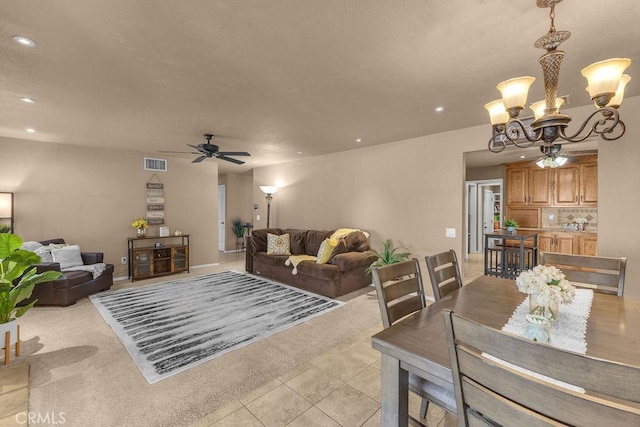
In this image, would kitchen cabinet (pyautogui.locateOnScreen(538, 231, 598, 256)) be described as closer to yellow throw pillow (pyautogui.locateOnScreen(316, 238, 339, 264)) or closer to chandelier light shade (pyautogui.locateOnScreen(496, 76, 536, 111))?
yellow throw pillow (pyautogui.locateOnScreen(316, 238, 339, 264))

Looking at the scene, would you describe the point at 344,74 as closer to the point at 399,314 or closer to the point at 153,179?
the point at 399,314

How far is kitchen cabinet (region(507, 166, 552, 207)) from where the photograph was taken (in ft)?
20.4

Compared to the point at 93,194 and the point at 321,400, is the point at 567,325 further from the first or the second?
the point at 93,194

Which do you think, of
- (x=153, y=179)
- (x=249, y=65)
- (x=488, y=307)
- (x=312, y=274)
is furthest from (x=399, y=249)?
(x=153, y=179)

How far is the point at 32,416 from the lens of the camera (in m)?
1.85

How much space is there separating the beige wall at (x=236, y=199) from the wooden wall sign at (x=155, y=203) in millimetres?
2697

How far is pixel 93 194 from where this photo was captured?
5316mm

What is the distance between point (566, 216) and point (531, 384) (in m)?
7.28

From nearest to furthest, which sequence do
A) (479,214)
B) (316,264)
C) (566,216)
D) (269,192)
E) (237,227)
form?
1. (316,264)
2. (566,216)
3. (269,192)
4. (479,214)
5. (237,227)

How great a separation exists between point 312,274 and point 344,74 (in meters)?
3.08

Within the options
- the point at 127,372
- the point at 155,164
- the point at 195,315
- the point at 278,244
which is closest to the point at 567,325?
the point at 127,372

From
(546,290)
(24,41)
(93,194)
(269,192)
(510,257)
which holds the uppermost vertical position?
(24,41)

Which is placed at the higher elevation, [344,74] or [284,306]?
[344,74]

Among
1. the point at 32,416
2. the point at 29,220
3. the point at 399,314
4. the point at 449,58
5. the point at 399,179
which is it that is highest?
the point at 449,58
